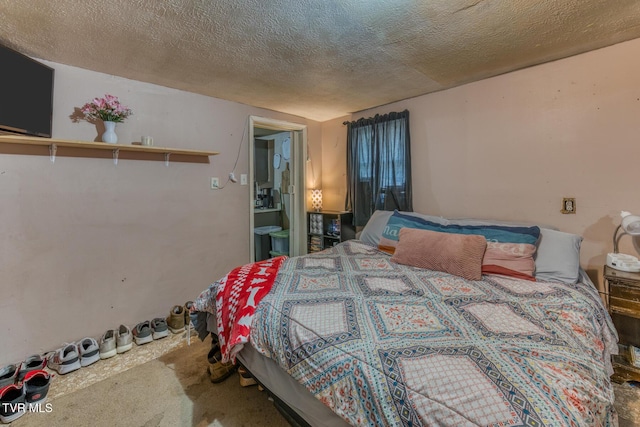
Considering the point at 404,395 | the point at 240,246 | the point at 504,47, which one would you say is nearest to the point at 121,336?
the point at 240,246

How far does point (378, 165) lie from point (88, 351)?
297 centimetres

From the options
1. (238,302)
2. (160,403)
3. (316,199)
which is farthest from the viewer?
(316,199)

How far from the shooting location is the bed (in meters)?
0.79

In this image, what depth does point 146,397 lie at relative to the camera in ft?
5.34

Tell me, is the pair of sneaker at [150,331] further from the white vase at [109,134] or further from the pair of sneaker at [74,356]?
the white vase at [109,134]

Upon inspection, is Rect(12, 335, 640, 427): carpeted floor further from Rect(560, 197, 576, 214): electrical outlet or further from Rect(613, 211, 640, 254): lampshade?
Rect(560, 197, 576, 214): electrical outlet

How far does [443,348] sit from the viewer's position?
967mm

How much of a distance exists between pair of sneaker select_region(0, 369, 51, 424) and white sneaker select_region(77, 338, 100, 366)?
22 cm

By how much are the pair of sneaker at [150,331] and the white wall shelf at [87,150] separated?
4.42 ft

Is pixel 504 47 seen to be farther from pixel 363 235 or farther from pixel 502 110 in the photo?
pixel 363 235

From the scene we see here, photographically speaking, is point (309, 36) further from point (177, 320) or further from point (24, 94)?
point (177, 320)

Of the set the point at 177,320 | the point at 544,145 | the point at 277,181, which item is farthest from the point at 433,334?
the point at 277,181

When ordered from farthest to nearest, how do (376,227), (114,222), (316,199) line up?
(316,199) → (376,227) → (114,222)

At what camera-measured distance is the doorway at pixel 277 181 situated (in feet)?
10.5
